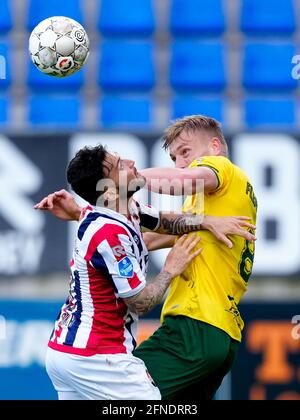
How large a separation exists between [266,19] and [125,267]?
748 cm

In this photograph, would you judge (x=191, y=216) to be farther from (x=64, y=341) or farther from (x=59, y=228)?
(x=59, y=228)

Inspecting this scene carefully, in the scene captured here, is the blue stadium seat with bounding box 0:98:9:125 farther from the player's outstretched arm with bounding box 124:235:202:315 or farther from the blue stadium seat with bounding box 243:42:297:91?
the player's outstretched arm with bounding box 124:235:202:315

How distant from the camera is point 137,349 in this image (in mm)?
5996

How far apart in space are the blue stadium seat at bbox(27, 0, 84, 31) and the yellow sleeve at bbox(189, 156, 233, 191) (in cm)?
678

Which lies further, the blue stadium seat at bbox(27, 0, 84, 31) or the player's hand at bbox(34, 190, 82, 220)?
the blue stadium seat at bbox(27, 0, 84, 31)

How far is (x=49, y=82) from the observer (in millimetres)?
12164

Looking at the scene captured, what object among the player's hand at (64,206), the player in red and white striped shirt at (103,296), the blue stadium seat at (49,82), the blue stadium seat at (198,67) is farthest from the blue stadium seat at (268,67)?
the player in red and white striped shirt at (103,296)

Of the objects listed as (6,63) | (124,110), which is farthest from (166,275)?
(6,63)

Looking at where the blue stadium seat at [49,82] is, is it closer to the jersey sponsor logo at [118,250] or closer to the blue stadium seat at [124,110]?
the blue stadium seat at [124,110]

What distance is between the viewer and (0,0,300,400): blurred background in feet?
30.5

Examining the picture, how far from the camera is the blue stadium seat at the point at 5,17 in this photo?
12.3 m

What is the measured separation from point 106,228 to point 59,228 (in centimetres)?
403

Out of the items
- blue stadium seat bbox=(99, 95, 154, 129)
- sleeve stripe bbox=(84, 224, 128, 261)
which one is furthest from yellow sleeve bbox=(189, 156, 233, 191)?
blue stadium seat bbox=(99, 95, 154, 129)

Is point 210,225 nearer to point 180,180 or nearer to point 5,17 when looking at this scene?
point 180,180
